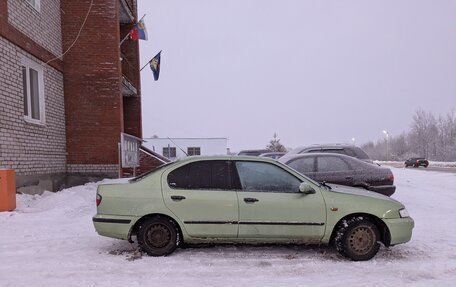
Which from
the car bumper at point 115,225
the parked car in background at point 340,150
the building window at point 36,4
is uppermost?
the building window at point 36,4

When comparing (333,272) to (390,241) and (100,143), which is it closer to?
(390,241)

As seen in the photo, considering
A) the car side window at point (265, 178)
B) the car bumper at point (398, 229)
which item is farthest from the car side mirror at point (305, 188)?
the car bumper at point (398, 229)

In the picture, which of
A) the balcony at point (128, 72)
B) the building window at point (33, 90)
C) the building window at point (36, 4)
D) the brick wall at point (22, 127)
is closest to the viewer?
the brick wall at point (22, 127)

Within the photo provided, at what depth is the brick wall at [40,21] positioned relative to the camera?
10148 mm

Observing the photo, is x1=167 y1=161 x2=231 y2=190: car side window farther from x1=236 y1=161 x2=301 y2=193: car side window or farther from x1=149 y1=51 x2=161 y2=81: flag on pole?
x1=149 y1=51 x2=161 y2=81: flag on pole

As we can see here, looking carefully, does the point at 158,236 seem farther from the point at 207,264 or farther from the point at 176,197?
the point at 207,264

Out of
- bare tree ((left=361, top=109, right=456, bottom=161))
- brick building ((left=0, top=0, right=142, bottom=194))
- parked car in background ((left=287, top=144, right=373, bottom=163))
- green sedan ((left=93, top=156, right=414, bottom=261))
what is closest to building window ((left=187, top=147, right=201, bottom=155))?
brick building ((left=0, top=0, right=142, bottom=194))

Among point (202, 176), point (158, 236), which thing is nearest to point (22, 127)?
point (158, 236)

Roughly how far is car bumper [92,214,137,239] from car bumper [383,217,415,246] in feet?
11.7

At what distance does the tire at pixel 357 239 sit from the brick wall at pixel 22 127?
7.89 metres

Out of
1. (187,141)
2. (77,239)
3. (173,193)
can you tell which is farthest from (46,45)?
(187,141)

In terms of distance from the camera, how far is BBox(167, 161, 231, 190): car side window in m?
5.50

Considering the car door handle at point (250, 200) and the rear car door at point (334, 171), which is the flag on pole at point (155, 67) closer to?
the rear car door at point (334, 171)

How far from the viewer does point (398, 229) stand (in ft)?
17.6
